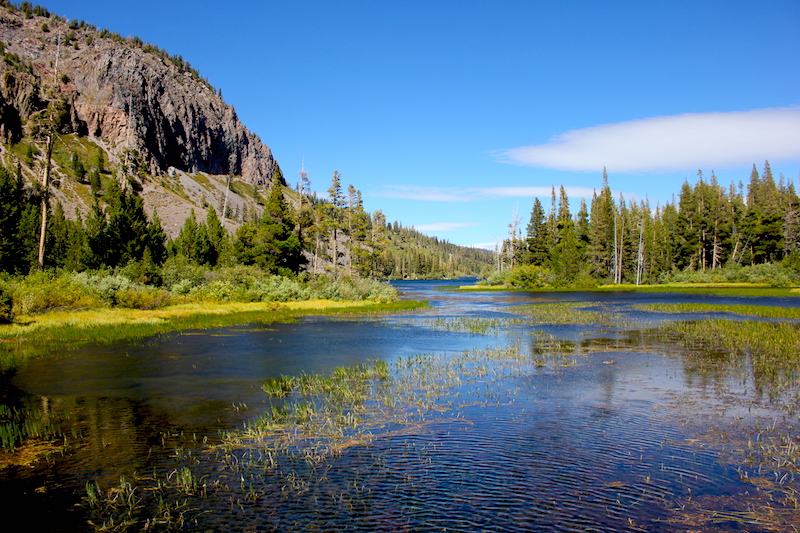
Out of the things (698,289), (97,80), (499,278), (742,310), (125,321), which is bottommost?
(125,321)

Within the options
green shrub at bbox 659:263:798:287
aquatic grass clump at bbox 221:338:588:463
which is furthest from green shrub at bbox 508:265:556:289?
aquatic grass clump at bbox 221:338:588:463

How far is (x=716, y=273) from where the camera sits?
9175 cm

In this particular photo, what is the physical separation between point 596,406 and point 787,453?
4.27m

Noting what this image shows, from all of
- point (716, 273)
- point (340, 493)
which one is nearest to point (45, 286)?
point (340, 493)

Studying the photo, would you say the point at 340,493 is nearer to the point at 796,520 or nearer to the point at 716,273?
the point at 796,520

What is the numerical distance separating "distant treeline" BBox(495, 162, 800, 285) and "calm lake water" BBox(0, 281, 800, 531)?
3488 inches

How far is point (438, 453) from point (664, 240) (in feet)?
377

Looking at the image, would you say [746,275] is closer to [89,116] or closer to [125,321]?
[125,321]

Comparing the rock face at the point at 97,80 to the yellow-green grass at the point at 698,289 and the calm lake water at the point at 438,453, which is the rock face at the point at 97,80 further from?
the calm lake water at the point at 438,453

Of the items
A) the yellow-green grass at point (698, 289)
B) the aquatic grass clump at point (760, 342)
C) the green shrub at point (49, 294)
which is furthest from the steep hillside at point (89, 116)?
the aquatic grass clump at point (760, 342)

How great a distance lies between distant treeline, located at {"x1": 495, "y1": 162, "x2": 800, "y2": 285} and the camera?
9425 centimetres

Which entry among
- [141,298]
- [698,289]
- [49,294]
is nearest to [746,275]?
[698,289]

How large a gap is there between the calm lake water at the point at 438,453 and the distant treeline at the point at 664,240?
88.6 meters

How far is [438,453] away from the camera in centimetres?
993
